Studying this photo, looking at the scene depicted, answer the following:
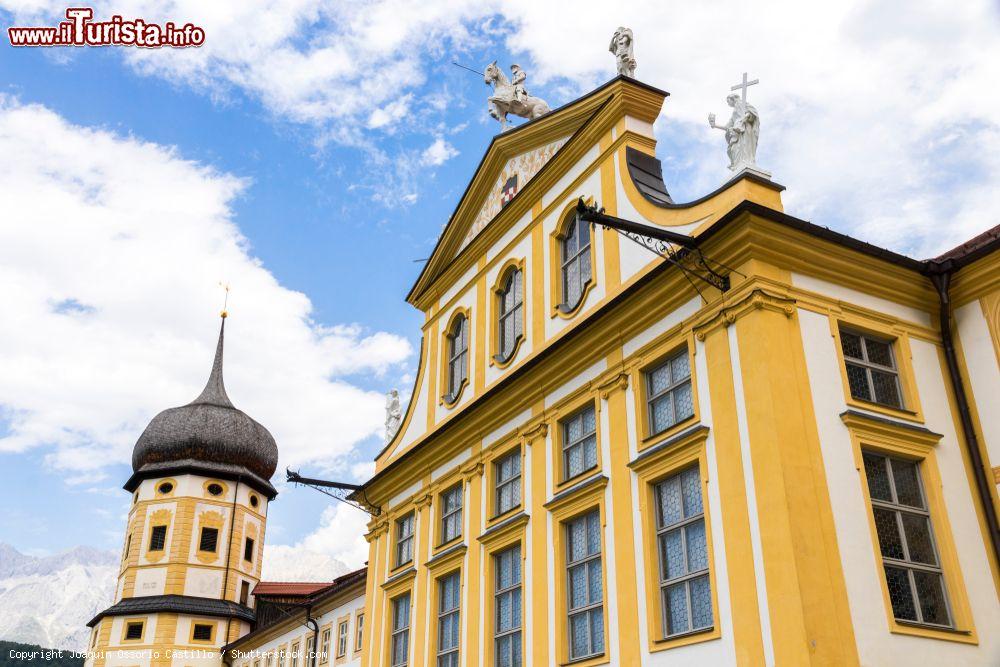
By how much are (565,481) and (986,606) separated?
23.2 ft

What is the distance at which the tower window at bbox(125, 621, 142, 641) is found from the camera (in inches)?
1938

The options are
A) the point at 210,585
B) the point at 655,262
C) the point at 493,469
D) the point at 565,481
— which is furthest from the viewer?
the point at 210,585

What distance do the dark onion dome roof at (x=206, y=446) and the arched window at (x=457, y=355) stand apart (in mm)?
32303

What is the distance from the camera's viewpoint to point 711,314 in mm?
15516

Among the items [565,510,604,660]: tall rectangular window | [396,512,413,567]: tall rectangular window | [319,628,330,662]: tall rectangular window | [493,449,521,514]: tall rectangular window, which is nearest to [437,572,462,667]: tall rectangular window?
[493,449,521,514]: tall rectangular window

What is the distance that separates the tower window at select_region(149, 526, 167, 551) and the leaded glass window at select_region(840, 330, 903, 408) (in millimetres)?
Answer: 43525

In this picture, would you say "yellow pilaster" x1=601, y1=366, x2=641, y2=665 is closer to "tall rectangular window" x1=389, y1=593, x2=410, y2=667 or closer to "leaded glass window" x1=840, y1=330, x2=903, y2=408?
"leaded glass window" x1=840, y1=330, x2=903, y2=408

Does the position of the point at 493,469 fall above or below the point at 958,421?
above

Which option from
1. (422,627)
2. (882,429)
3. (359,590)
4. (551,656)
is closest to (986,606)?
(882,429)

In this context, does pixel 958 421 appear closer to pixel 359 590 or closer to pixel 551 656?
pixel 551 656

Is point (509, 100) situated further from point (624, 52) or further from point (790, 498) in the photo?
point (790, 498)

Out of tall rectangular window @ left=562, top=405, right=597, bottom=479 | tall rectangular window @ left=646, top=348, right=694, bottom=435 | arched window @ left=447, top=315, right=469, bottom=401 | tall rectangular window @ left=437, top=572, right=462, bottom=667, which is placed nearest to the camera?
tall rectangular window @ left=646, top=348, right=694, bottom=435

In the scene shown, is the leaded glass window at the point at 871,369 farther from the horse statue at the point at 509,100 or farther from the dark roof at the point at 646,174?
the horse statue at the point at 509,100

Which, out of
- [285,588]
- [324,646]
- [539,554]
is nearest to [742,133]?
[539,554]
